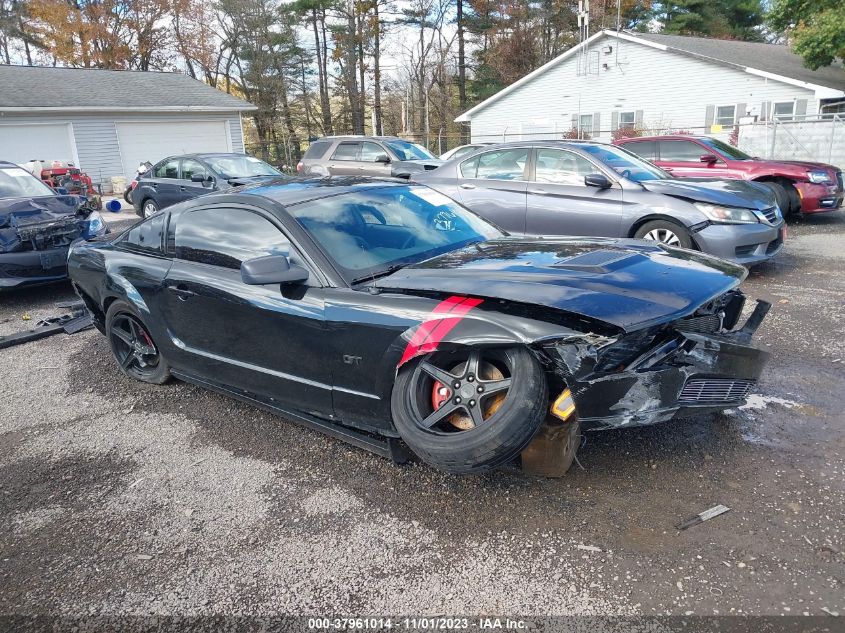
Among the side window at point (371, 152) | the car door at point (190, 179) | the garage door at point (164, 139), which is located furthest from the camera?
the garage door at point (164, 139)

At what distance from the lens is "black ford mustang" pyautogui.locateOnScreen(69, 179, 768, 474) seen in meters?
2.62

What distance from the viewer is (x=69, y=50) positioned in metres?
33.3

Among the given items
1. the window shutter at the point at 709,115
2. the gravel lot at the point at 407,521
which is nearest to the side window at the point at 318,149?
the gravel lot at the point at 407,521

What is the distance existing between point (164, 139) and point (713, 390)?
25743 millimetres

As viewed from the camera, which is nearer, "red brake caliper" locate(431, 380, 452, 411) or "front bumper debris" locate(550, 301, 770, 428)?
"front bumper debris" locate(550, 301, 770, 428)

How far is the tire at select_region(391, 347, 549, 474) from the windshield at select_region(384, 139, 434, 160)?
1037 centimetres

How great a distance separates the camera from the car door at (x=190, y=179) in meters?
12.3

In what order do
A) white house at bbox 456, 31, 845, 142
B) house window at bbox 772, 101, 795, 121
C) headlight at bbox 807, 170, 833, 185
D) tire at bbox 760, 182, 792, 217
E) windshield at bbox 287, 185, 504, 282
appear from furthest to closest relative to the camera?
white house at bbox 456, 31, 845, 142 → house window at bbox 772, 101, 795, 121 → headlight at bbox 807, 170, 833, 185 → tire at bbox 760, 182, 792, 217 → windshield at bbox 287, 185, 504, 282

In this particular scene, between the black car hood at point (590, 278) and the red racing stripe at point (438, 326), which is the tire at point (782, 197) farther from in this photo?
the red racing stripe at point (438, 326)

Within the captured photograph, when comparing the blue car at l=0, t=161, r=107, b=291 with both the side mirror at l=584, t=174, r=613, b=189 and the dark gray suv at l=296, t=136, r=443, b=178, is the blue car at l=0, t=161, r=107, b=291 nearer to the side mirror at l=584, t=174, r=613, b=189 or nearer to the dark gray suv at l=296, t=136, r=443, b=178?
the dark gray suv at l=296, t=136, r=443, b=178

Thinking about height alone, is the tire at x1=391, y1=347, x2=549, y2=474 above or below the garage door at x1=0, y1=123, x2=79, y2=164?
below

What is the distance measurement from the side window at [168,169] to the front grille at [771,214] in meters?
11.2

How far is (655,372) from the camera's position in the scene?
2.67m

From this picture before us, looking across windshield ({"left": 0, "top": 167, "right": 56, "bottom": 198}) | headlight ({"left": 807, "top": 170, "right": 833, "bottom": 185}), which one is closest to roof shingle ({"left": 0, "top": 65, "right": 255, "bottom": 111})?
windshield ({"left": 0, "top": 167, "right": 56, "bottom": 198})
